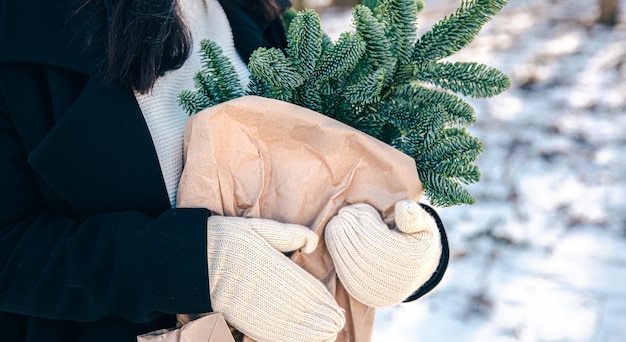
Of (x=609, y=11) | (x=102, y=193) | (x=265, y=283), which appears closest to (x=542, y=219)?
(x=265, y=283)

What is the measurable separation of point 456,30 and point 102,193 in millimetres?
691

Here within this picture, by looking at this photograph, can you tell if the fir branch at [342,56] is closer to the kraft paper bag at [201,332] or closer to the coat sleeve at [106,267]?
the coat sleeve at [106,267]

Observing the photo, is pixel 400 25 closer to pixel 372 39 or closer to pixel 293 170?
pixel 372 39

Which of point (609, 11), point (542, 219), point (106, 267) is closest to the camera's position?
point (106, 267)

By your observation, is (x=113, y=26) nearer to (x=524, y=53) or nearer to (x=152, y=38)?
(x=152, y=38)

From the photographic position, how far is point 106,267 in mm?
1043

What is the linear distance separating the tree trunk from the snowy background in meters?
0.63

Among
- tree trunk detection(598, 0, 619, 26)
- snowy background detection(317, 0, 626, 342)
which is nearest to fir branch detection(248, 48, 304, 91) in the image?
snowy background detection(317, 0, 626, 342)

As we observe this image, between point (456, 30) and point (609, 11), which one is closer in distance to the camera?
point (456, 30)

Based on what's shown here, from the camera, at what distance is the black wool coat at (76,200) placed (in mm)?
1041

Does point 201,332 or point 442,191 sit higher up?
point 442,191

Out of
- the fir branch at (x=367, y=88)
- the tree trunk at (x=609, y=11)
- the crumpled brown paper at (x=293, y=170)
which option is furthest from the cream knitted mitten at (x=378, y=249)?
the tree trunk at (x=609, y=11)

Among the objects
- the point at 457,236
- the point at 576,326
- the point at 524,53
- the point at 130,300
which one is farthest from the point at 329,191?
the point at 524,53

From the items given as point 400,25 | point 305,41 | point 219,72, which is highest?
point 400,25
